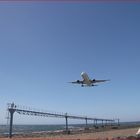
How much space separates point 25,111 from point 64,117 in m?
37.3

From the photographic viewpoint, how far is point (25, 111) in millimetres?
86688

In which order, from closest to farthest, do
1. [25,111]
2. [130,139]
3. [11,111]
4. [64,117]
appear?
1. [130,139]
2. [11,111]
3. [25,111]
4. [64,117]

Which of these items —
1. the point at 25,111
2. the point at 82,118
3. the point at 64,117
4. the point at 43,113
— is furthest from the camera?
the point at 82,118

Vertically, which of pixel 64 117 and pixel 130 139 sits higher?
pixel 64 117

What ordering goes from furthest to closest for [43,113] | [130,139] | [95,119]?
[95,119]
[43,113]
[130,139]

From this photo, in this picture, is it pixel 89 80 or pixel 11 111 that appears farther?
pixel 11 111

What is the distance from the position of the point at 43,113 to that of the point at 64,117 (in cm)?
1999

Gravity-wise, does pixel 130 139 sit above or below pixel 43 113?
below

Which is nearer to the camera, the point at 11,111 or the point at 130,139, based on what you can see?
the point at 130,139

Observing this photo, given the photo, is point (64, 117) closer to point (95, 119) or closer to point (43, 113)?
point (43, 113)

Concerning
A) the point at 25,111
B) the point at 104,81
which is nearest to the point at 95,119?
the point at 25,111

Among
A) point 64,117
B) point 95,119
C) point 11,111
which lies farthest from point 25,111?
point 95,119

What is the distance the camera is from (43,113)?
10331 centimetres

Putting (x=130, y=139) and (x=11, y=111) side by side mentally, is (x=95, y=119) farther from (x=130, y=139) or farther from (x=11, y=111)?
(x=130, y=139)
